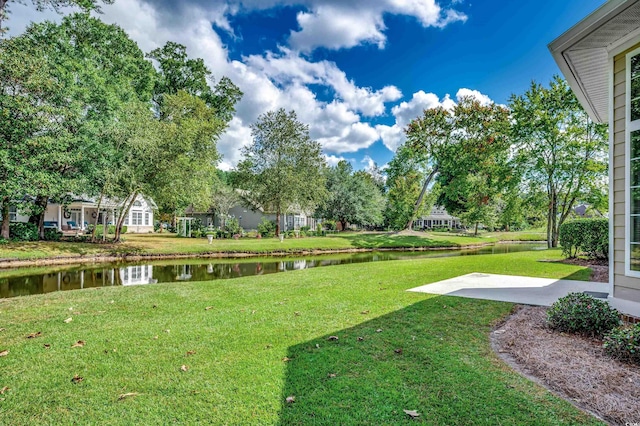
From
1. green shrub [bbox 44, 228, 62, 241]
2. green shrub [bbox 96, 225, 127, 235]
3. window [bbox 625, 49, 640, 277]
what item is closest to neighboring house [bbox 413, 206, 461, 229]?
green shrub [bbox 96, 225, 127, 235]

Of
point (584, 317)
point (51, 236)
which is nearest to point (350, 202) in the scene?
point (51, 236)

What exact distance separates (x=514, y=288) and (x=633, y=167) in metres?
3.29

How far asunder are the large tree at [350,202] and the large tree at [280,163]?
1064cm

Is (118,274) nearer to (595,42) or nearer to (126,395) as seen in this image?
(126,395)

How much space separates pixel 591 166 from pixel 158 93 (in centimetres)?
3227

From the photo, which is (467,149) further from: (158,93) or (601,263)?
(158,93)

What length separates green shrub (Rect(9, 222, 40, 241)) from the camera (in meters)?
17.5

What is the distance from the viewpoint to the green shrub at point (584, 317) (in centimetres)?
379

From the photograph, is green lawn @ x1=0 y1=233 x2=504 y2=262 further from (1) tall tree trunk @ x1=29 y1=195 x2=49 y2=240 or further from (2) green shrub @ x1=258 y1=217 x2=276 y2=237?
(2) green shrub @ x1=258 y1=217 x2=276 y2=237

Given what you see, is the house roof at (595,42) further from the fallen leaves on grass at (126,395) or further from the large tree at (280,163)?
the large tree at (280,163)

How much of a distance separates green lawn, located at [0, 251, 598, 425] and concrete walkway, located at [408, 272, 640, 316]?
0.72 metres

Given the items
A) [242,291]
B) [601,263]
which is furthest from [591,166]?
[242,291]

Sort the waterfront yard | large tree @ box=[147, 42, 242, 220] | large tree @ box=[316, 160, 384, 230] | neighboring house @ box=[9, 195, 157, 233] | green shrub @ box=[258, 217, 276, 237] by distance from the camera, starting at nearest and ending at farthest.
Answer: the waterfront yard
large tree @ box=[147, 42, 242, 220]
neighboring house @ box=[9, 195, 157, 233]
green shrub @ box=[258, 217, 276, 237]
large tree @ box=[316, 160, 384, 230]

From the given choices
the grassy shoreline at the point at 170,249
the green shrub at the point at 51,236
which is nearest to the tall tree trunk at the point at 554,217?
the grassy shoreline at the point at 170,249
